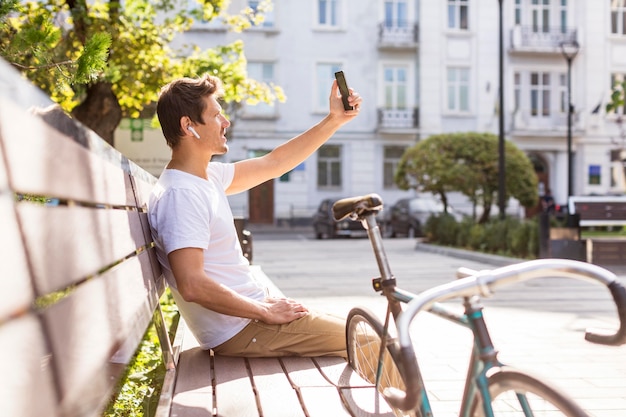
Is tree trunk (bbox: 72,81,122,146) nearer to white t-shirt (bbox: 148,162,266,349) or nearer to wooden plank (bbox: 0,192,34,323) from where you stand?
white t-shirt (bbox: 148,162,266,349)

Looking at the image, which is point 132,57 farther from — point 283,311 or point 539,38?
point 539,38

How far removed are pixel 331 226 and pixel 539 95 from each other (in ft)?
44.3

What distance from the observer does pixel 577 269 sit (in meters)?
1.81

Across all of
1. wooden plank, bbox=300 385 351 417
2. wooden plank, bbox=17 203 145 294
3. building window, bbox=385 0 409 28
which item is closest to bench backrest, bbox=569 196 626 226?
wooden plank, bbox=300 385 351 417

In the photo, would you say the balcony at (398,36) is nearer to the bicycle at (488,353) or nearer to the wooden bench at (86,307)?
the wooden bench at (86,307)

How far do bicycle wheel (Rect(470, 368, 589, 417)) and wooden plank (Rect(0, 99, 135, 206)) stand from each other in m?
1.06

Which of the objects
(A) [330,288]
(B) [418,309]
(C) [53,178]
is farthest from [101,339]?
(A) [330,288]

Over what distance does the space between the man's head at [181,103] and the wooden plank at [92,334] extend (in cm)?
101

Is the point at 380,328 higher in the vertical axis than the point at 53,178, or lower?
lower

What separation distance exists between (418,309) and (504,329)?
223 inches

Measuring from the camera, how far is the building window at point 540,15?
34562 millimetres

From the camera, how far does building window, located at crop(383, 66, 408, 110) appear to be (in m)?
33.8

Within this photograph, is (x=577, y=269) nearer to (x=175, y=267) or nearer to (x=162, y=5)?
(x=175, y=267)

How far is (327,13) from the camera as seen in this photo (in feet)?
111
